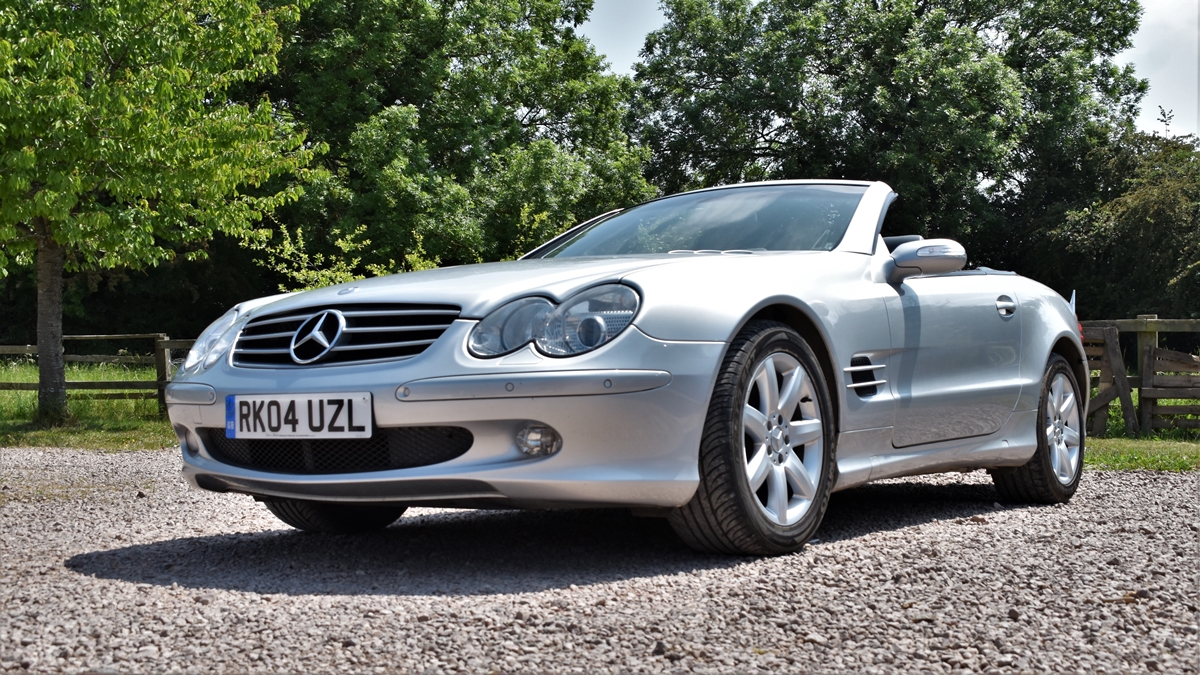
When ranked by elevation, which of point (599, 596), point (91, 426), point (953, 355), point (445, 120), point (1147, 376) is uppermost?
point (445, 120)

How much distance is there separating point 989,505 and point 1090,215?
92.4 ft

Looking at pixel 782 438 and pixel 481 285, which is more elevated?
pixel 481 285

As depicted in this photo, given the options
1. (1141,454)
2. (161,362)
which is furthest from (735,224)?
(161,362)

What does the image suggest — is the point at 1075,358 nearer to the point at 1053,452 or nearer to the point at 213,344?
the point at 1053,452

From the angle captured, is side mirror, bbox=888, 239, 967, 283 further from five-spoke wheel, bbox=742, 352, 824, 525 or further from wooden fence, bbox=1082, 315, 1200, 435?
wooden fence, bbox=1082, 315, 1200, 435

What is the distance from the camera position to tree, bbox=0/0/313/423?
12156 mm

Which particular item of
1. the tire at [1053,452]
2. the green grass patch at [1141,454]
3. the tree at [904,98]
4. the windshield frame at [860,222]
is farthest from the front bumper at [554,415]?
the tree at [904,98]

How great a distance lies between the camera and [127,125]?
12.4 meters

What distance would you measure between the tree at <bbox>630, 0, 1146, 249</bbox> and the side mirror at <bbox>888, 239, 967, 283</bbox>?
931 inches

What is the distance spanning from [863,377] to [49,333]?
12.2m

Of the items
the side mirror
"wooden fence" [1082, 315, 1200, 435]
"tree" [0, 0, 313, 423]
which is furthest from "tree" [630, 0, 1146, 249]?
the side mirror

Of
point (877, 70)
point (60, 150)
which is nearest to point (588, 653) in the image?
point (60, 150)

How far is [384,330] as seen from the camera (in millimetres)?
3828

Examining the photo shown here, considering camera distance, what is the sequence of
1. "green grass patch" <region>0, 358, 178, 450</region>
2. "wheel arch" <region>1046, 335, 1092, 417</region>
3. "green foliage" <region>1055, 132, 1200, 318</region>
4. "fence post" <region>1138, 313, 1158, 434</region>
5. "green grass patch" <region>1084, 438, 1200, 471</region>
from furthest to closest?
"green foliage" <region>1055, 132, 1200, 318</region> < "fence post" <region>1138, 313, 1158, 434</region> < "green grass patch" <region>0, 358, 178, 450</region> < "green grass patch" <region>1084, 438, 1200, 471</region> < "wheel arch" <region>1046, 335, 1092, 417</region>
